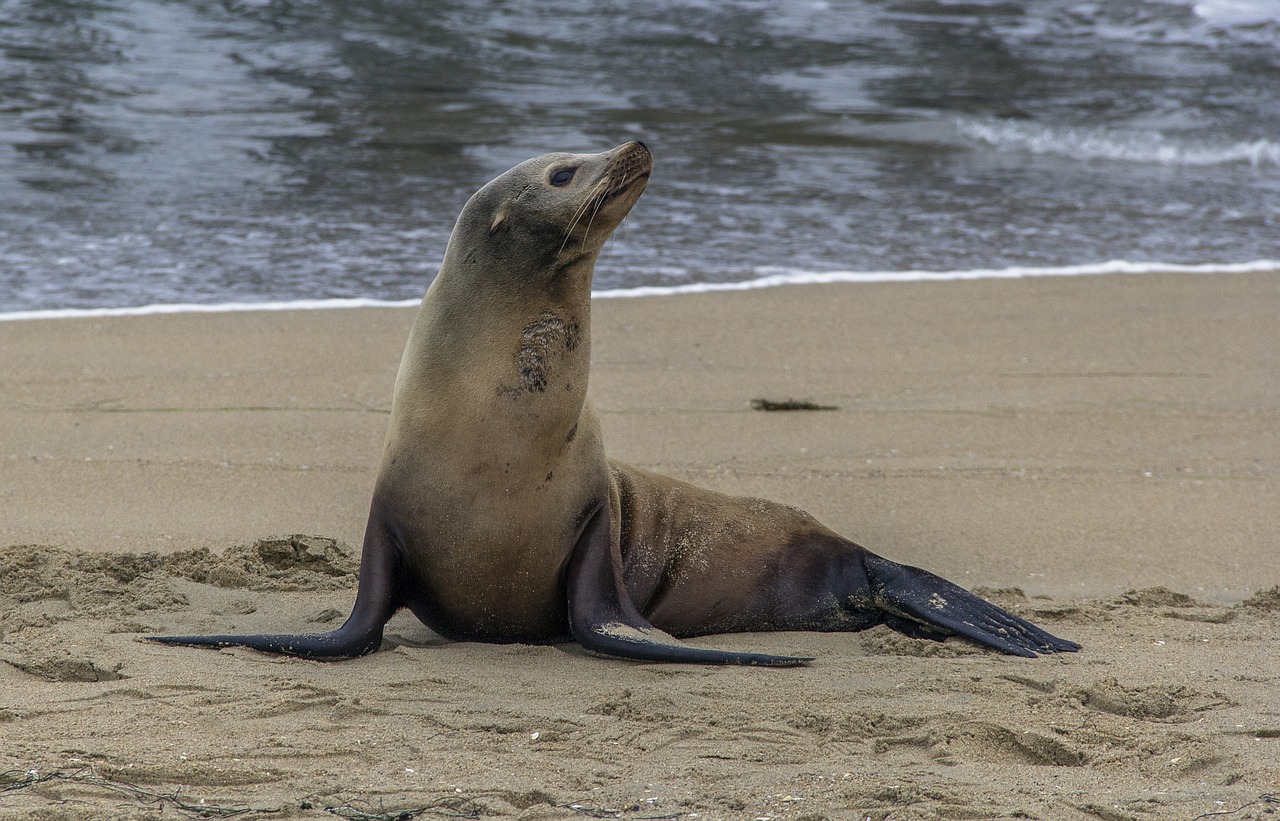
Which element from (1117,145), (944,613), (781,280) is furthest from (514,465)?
(1117,145)

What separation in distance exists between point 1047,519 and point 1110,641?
4.30 ft

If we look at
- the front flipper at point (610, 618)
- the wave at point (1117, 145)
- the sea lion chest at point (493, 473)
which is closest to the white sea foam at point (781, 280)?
the sea lion chest at point (493, 473)

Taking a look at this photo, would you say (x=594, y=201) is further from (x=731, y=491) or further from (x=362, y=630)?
(x=731, y=491)

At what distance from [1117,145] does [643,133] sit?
4.78 meters

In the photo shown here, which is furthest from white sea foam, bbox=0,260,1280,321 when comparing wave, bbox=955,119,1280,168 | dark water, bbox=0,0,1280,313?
wave, bbox=955,119,1280,168

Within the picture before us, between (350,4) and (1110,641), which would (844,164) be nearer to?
(1110,641)

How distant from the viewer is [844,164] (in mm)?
12797

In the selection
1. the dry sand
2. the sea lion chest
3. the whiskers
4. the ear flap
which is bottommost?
the dry sand

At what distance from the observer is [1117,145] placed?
46.4 feet

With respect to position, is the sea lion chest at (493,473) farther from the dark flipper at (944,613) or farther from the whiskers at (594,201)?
the dark flipper at (944,613)

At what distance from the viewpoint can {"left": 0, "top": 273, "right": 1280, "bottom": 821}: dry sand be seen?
2.76m

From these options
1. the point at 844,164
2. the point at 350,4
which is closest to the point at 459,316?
the point at 844,164

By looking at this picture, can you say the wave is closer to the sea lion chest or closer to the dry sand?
the dry sand

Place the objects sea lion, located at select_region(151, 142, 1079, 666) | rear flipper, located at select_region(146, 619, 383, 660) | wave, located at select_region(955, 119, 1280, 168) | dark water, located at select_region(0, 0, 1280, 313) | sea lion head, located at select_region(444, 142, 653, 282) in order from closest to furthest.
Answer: rear flipper, located at select_region(146, 619, 383, 660)
sea lion, located at select_region(151, 142, 1079, 666)
sea lion head, located at select_region(444, 142, 653, 282)
dark water, located at select_region(0, 0, 1280, 313)
wave, located at select_region(955, 119, 1280, 168)
